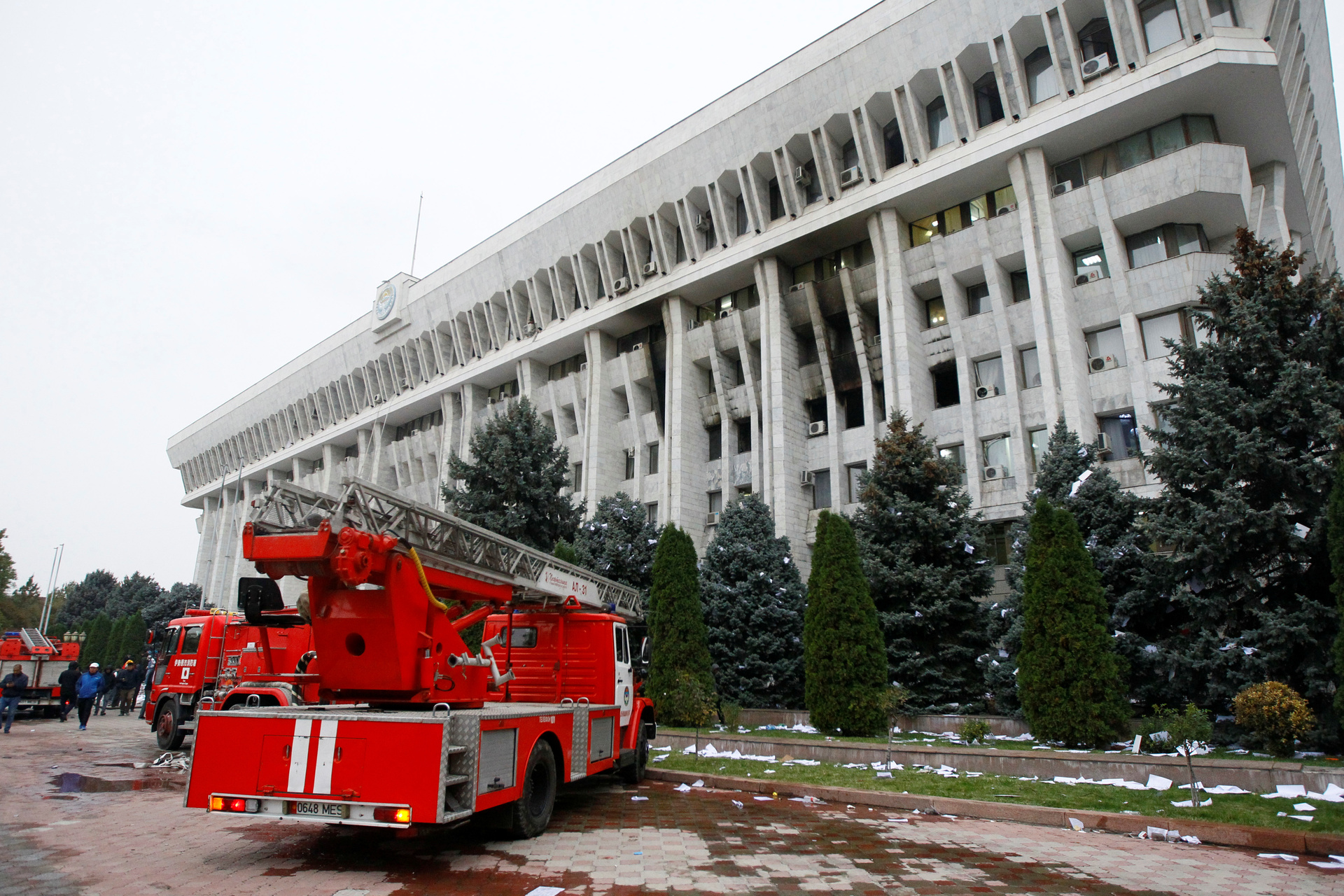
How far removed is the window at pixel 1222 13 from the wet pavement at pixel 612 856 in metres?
22.2

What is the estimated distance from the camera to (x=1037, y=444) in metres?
23.6

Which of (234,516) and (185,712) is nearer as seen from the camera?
(185,712)

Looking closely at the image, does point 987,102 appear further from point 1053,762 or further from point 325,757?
point 325,757

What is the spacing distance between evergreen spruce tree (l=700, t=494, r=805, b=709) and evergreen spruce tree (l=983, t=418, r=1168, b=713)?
18.1ft

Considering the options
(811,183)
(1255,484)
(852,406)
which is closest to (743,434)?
(852,406)

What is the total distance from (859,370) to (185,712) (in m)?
22.8

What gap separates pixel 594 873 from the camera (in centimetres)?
683

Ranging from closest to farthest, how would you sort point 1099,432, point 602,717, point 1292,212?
point 602,717 < point 1099,432 < point 1292,212

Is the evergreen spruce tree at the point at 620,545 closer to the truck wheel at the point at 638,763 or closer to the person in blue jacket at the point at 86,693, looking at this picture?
the truck wheel at the point at 638,763

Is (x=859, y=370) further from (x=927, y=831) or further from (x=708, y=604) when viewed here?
(x=927, y=831)

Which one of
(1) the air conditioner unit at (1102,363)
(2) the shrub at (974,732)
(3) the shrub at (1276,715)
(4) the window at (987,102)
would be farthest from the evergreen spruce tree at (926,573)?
(4) the window at (987,102)

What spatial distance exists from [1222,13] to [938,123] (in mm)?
8226

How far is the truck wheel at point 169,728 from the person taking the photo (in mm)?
16922

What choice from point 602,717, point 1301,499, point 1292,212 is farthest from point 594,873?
point 1292,212
